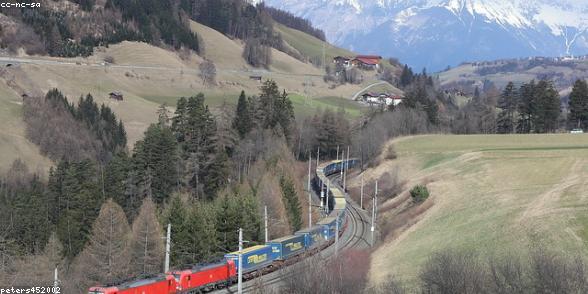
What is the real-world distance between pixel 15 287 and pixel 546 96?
4766 inches

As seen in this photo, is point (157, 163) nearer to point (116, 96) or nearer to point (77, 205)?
point (77, 205)

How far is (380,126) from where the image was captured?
143250mm

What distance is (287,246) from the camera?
64.4m

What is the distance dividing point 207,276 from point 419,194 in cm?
4341

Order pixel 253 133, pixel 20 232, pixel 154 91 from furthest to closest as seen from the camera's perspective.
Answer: pixel 154 91 < pixel 253 133 < pixel 20 232

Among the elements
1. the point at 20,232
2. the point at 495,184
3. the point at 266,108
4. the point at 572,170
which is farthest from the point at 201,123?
the point at 572,170

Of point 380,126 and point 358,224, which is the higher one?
point 380,126

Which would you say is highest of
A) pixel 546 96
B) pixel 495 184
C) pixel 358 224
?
pixel 546 96

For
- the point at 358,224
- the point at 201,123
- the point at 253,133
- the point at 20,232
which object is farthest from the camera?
the point at 253,133

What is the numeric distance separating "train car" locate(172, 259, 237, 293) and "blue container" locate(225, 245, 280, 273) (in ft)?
2.33

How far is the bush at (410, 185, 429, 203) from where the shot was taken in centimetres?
8900

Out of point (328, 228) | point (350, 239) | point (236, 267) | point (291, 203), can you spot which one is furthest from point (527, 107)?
point (236, 267)

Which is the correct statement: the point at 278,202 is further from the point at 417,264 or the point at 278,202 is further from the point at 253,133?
the point at 253,133

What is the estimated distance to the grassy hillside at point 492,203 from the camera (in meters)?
56.1
